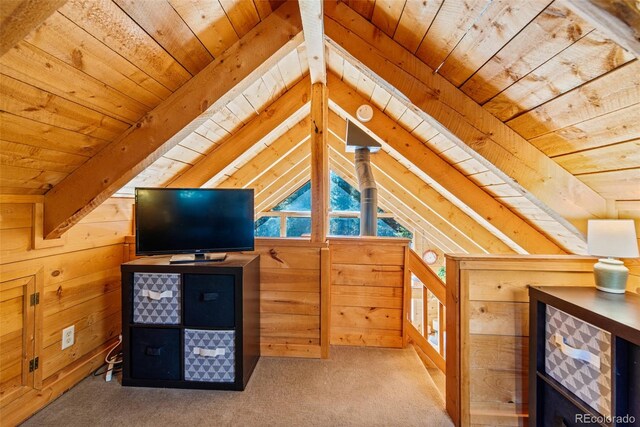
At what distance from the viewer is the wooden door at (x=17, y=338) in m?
1.53

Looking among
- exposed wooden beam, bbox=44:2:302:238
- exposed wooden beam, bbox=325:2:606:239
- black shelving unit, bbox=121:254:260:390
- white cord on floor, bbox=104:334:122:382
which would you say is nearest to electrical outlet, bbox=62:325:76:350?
white cord on floor, bbox=104:334:122:382

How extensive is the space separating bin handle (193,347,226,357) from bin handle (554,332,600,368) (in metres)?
1.80

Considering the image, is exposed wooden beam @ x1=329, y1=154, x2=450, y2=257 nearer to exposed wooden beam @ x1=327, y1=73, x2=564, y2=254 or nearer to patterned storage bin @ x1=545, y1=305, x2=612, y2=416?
exposed wooden beam @ x1=327, y1=73, x2=564, y2=254

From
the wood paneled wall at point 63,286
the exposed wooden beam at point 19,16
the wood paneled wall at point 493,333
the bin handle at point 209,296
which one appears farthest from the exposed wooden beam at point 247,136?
the wood paneled wall at point 493,333

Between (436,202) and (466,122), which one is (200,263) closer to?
(466,122)

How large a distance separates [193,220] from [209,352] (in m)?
0.86

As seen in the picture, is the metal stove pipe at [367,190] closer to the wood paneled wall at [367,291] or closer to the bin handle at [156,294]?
the wood paneled wall at [367,291]

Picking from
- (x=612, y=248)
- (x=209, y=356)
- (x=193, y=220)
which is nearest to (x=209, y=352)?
(x=209, y=356)

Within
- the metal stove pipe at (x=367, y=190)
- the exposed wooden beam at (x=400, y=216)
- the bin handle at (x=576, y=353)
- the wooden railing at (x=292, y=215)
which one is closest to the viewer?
the bin handle at (x=576, y=353)

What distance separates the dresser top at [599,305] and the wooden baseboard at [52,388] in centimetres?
284

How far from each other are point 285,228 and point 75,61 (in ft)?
19.1

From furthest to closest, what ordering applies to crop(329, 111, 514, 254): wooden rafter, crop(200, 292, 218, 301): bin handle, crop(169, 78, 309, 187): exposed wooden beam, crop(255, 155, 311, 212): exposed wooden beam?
1. crop(255, 155, 311, 212): exposed wooden beam
2. crop(329, 111, 514, 254): wooden rafter
3. crop(169, 78, 309, 187): exposed wooden beam
4. crop(200, 292, 218, 301): bin handle

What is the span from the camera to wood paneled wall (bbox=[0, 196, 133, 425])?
1.55 meters

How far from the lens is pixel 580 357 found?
45.7 inches
